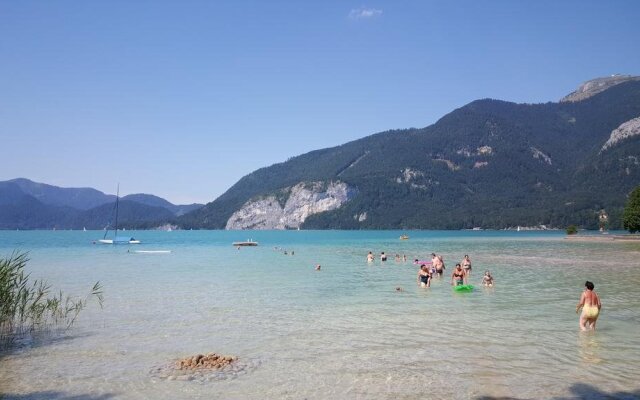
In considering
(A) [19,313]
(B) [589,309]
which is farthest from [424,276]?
(A) [19,313]

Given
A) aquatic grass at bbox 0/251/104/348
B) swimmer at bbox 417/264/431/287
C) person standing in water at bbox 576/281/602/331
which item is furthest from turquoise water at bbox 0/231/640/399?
swimmer at bbox 417/264/431/287

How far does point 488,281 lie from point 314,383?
21113mm

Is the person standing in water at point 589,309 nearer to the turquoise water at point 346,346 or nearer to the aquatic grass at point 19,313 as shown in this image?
the turquoise water at point 346,346

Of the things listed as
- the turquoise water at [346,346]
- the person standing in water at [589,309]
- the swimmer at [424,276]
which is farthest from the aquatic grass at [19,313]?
the swimmer at [424,276]

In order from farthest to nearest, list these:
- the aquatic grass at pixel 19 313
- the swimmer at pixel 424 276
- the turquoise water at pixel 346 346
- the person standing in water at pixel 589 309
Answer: the swimmer at pixel 424 276
the aquatic grass at pixel 19 313
the person standing in water at pixel 589 309
the turquoise water at pixel 346 346

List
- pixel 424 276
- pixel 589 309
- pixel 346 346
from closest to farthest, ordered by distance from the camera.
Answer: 1. pixel 346 346
2. pixel 589 309
3. pixel 424 276

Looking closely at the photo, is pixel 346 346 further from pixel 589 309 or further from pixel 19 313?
pixel 19 313

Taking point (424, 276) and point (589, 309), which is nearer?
point (589, 309)

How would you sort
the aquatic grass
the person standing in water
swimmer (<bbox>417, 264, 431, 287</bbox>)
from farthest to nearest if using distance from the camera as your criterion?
swimmer (<bbox>417, 264, 431, 287</bbox>)
the aquatic grass
the person standing in water

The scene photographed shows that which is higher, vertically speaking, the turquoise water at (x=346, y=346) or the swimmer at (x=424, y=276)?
the swimmer at (x=424, y=276)

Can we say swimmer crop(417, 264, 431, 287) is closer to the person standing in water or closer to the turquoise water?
the turquoise water

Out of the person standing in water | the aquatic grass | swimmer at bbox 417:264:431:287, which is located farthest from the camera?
swimmer at bbox 417:264:431:287

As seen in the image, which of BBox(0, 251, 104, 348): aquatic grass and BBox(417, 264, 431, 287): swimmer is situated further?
BBox(417, 264, 431, 287): swimmer

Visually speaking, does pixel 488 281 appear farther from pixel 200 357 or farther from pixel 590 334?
pixel 200 357
